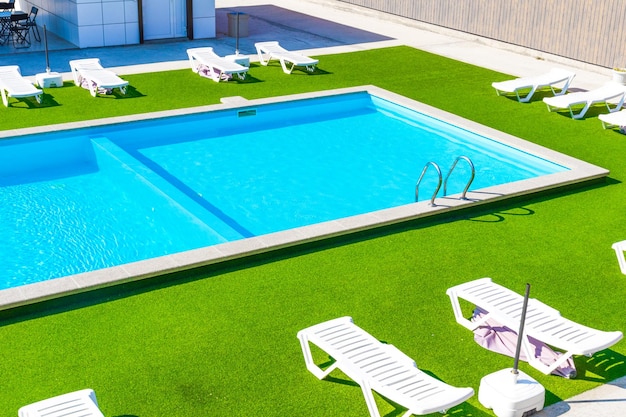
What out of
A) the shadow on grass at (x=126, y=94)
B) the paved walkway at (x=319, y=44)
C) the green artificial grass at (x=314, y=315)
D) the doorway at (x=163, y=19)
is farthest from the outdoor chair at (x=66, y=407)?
the doorway at (x=163, y=19)

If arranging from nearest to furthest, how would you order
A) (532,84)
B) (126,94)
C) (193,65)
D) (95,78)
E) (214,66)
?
(95,78) < (126,94) < (532,84) < (214,66) < (193,65)

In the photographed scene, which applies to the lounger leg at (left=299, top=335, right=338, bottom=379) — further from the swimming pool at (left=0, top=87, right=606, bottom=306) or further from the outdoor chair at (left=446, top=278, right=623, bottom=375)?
the swimming pool at (left=0, top=87, right=606, bottom=306)

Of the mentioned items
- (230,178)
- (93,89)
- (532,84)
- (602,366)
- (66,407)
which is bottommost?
(602,366)

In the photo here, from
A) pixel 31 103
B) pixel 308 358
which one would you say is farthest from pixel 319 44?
pixel 308 358

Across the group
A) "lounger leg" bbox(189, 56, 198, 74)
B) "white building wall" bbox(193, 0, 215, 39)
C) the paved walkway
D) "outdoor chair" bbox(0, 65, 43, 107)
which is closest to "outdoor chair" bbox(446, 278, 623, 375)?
"outdoor chair" bbox(0, 65, 43, 107)

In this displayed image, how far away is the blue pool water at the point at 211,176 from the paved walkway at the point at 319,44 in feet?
13.5

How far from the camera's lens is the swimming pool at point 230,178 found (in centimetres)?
1048

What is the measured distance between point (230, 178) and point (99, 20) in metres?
8.67

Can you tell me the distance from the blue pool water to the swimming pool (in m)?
0.03

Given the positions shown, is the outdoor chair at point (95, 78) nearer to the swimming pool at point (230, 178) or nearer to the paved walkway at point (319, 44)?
the paved walkway at point (319, 44)

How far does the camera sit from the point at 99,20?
19.7 m

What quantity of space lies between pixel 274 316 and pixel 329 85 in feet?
31.5

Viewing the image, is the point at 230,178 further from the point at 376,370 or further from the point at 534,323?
the point at 376,370

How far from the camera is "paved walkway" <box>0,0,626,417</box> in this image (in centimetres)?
1870
